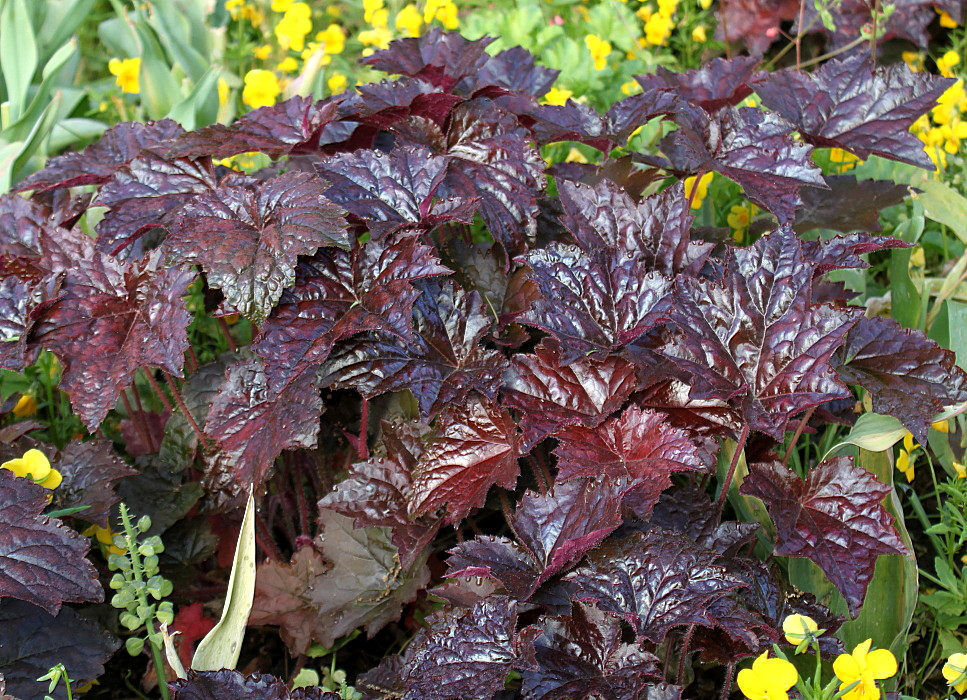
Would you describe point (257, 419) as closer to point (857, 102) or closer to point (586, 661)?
point (586, 661)

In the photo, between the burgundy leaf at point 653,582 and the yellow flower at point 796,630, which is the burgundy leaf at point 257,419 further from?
the yellow flower at point 796,630

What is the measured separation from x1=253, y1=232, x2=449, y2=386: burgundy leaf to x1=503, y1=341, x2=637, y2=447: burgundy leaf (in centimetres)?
19

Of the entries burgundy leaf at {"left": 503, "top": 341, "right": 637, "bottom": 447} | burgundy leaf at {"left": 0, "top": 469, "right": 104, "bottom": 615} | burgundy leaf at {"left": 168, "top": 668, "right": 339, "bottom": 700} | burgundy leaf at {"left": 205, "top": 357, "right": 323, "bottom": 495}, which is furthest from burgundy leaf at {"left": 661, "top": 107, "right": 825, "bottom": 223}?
burgundy leaf at {"left": 0, "top": 469, "right": 104, "bottom": 615}

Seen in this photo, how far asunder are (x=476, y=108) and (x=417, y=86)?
0.57ft

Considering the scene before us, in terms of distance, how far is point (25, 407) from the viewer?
206 centimetres

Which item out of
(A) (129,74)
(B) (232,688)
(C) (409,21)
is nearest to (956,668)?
(B) (232,688)

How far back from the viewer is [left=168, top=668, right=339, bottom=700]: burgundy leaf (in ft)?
4.18

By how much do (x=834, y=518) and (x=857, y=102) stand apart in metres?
0.82

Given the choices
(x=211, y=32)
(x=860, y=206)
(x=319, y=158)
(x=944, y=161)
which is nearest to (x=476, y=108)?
(x=319, y=158)

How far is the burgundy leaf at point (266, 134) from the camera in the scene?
1.53 m

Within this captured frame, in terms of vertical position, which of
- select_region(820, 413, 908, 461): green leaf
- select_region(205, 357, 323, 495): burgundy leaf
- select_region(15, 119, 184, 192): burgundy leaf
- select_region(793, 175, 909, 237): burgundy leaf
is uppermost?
select_region(15, 119, 184, 192): burgundy leaf

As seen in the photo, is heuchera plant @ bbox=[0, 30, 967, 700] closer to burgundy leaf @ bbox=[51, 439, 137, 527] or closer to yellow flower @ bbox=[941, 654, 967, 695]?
burgundy leaf @ bbox=[51, 439, 137, 527]

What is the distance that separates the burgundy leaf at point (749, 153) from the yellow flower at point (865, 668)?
27.1 inches

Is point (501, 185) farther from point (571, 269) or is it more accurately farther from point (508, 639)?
point (508, 639)
